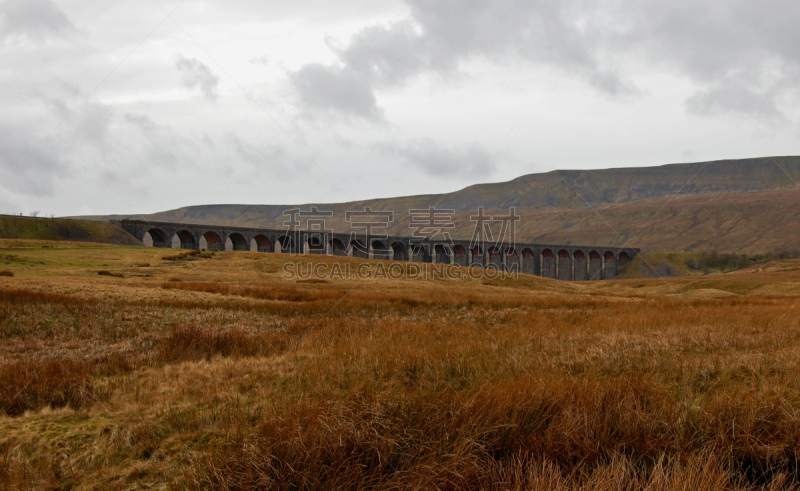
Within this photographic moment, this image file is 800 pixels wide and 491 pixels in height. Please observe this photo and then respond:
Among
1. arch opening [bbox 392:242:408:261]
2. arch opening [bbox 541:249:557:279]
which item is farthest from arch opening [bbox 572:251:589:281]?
arch opening [bbox 392:242:408:261]

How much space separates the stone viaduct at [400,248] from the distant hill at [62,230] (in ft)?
5.84

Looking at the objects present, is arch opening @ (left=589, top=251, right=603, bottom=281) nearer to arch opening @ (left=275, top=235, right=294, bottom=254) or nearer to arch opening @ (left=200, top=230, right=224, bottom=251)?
arch opening @ (left=275, top=235, right=294, bottom=254)

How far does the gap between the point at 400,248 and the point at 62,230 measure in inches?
2073

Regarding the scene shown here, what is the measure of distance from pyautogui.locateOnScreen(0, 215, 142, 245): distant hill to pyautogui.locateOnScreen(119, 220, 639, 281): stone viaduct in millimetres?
1779

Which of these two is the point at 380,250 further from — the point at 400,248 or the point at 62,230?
the point at 62,230

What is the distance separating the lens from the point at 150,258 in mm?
44000

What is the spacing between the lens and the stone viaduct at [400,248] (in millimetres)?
69250

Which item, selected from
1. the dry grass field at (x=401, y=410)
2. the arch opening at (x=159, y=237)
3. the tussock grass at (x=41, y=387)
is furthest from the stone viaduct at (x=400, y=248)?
the tussock grass at (x=41, y=387)

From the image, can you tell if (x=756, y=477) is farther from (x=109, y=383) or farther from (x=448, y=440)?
(x=109, y=383)

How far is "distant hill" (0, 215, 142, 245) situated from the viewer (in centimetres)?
6031

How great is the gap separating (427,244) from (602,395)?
87.9m

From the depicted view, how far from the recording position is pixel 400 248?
92.8 meters

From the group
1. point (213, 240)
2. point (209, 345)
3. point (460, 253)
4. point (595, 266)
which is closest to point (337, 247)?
point (213, 240)

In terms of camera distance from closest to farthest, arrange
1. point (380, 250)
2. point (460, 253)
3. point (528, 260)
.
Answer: point (380, 250), point (460, 253), point (528, 260)
